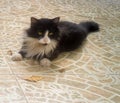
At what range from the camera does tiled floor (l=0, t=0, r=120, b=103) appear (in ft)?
5.91

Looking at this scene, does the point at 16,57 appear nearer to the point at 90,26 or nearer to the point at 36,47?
the point at 36,47

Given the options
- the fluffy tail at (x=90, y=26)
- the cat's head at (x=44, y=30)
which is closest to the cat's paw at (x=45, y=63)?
the cat's head at (x=44, y=30)

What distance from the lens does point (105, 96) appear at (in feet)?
6.10

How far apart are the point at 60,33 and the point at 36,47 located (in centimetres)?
21

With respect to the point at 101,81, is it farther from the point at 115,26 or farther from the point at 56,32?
the point at 115,26

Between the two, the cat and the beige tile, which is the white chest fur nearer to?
the cat

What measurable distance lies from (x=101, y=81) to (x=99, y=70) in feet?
0.54

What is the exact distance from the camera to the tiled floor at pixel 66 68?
180 centimetres

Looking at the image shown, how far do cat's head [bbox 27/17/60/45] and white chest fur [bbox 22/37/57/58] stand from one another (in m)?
0.04

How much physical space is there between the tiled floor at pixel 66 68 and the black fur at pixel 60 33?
67 mm

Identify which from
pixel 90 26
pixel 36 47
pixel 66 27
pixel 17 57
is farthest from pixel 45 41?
pixel 90 26

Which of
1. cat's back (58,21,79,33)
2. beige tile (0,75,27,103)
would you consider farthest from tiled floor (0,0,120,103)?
cat's back (58,21,79,33)

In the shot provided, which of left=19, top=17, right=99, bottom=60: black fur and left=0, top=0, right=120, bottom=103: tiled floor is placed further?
left=19, top=17, right=99, bottom=60: black fur

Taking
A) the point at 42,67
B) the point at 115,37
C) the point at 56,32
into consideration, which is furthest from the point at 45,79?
the point at 115,37
